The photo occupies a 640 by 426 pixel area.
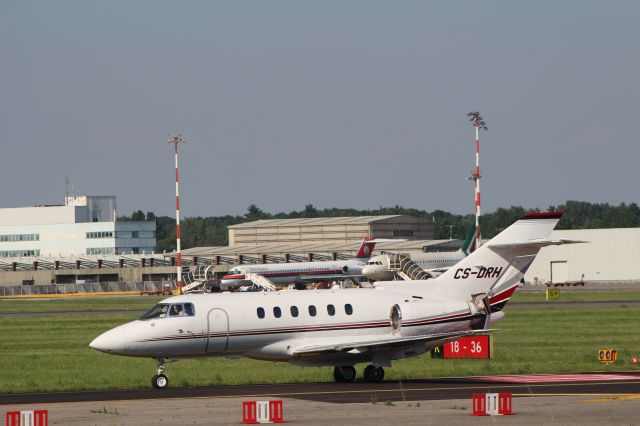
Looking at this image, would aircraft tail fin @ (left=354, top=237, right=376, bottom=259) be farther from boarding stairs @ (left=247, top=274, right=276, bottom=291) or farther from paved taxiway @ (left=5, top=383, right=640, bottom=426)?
paved taxiway @ (left=5, top=383, right=640, bottom=426)

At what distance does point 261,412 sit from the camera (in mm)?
25797

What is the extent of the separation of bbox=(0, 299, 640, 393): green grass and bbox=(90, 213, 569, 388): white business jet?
228 cm

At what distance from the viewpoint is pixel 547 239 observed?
3622 cm

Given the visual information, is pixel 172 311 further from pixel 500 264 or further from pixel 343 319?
pixel 500 264

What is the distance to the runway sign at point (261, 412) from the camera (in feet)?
84.2

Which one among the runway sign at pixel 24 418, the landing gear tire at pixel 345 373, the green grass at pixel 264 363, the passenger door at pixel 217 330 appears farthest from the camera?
the green grass at pixel 264 363

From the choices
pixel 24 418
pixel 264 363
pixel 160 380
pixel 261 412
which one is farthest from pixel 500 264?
pixel 24 418

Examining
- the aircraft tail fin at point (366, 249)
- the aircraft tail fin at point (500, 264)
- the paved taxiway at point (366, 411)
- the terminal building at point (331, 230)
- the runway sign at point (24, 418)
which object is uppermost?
the terminal building at point (331, 230)

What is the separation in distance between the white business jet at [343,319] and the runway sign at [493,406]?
6609mm

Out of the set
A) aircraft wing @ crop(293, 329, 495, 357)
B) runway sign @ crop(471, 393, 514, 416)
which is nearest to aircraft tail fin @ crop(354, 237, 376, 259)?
aircraft wing @ crop(293, 329, 495, 357)

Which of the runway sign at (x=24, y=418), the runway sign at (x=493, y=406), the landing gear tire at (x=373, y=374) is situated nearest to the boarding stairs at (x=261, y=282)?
the landing gear tire at (x=373, y=374)

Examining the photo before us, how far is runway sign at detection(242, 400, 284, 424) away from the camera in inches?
1011

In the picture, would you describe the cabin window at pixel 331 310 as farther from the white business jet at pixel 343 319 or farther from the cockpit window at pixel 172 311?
the cockpit window at pixel 172 311

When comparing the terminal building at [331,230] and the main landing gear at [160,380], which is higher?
the terminal building at [331,230]
